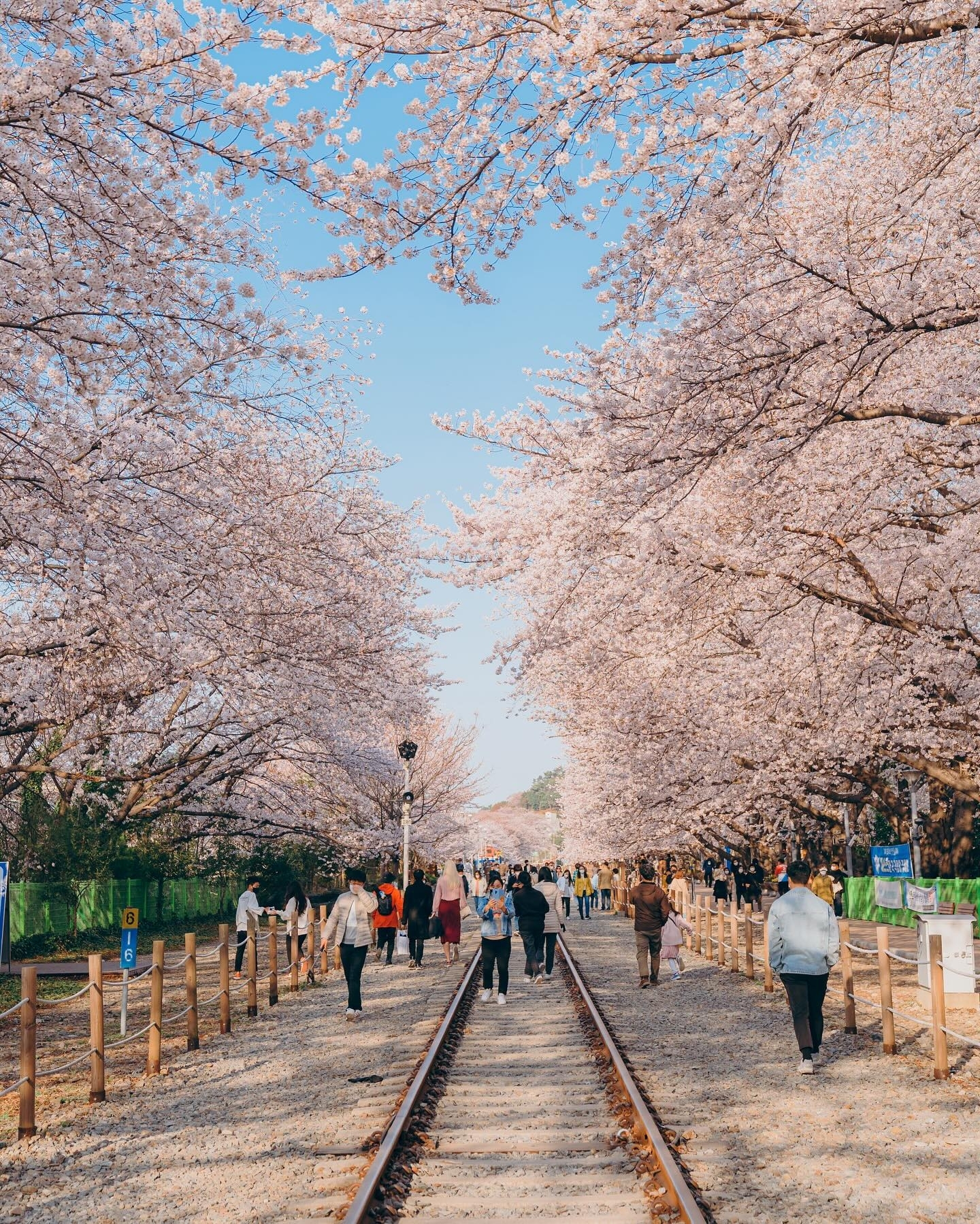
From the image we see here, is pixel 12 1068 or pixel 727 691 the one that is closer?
pixel 12 1068

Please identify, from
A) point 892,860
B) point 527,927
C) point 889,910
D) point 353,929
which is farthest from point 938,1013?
point 889,910

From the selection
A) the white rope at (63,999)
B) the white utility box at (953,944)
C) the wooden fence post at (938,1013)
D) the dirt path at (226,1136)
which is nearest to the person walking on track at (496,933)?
the dirt path at (226,1136)

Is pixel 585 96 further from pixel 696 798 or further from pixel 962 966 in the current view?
pixel 696 798

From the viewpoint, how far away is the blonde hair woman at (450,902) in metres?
20.6

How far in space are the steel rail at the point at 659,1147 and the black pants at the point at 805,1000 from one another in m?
1.53

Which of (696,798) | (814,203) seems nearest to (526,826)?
(696,798)

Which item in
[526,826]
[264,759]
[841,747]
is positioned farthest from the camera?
[526,826]

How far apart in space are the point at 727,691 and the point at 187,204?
1534 cm

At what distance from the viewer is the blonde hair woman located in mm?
20641

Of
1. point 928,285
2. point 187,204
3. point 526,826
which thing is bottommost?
point 526,826

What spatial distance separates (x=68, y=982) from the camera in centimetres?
1969

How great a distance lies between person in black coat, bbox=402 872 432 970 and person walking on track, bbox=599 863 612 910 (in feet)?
88.8

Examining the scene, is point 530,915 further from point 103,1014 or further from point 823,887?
point 823,887

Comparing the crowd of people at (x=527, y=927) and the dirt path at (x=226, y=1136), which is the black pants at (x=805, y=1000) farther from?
the dirt path at (x=226, y=1136)
